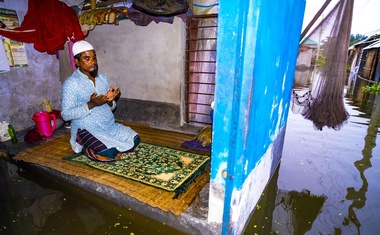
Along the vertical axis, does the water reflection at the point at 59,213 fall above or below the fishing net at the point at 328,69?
below

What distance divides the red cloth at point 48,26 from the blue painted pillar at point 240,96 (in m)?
4.93

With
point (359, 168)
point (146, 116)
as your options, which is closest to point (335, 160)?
point (359, 168)

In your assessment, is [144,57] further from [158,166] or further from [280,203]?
[280,203]

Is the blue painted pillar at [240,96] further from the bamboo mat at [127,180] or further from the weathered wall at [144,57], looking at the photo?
the weathered wall at [144,57]

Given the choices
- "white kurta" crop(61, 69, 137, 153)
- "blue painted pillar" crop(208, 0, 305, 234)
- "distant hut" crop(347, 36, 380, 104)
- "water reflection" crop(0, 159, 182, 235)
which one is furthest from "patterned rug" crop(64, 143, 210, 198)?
"distant hut" crop(347, 36, 380, 104)

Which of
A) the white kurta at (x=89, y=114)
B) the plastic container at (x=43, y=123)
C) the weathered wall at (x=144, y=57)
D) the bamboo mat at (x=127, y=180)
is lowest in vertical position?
the bamboo mat at (x=127, y=180)

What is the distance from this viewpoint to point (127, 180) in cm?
308

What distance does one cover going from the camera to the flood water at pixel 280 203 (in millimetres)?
2654

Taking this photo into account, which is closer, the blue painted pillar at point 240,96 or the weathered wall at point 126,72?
the blue painted pillar at point 240,96

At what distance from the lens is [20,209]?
9.75 feet

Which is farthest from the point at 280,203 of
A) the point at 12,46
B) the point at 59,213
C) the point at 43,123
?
the point at 12,46

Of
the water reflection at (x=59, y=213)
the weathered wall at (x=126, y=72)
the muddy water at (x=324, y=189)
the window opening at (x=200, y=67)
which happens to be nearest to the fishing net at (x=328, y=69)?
the muddy water at (x=324, y=189)

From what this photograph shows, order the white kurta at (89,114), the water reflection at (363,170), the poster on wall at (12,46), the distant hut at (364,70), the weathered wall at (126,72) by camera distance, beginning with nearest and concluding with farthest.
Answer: the water reflection at (363,170) < the white kurta at (89,114) < the poster on wall at (12,46) < the weathered wall at (126,72) < the distant hut at (364,70)

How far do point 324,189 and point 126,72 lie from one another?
510 centimetres
